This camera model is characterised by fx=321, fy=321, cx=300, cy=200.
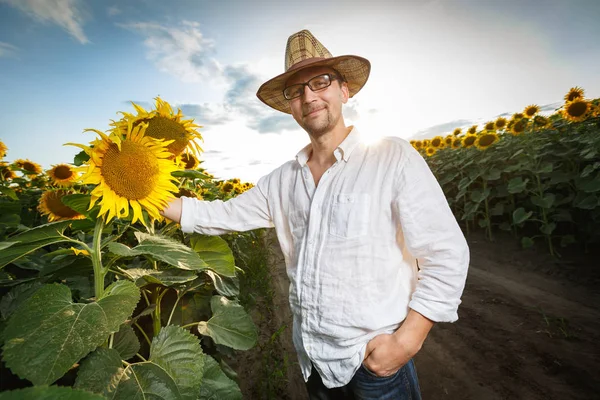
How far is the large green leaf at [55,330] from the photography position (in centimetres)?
72

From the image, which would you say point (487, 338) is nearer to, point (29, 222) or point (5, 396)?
point (5, 396)

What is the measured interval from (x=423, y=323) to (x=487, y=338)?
8.79ft

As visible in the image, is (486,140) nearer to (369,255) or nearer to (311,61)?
(311,61)

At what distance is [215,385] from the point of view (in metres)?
1.18

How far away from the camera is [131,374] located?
0.94 m

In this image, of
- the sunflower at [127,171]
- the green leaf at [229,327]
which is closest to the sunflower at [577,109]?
the green leaf at [229,327]

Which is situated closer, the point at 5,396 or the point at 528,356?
the point at 5,396

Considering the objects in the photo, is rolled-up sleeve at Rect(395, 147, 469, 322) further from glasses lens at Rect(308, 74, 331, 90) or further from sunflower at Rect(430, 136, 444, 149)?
sunflower at Rect(430, 136, 444, 149)

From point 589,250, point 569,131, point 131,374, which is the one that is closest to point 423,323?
point 131,374

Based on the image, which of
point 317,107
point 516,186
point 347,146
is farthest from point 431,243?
point 516,186

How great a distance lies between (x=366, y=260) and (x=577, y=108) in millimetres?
6442

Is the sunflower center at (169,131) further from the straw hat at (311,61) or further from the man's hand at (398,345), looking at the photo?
the man's hand at (398,345)

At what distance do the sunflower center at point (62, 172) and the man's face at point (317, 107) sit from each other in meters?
2.26

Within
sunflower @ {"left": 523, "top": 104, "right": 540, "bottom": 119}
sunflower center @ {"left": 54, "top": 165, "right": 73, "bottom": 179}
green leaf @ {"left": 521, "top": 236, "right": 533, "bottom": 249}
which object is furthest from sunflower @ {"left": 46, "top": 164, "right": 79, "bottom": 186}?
sunflower @ {"left": 523, "top": 104, "right": 540, "bottom": 119}
